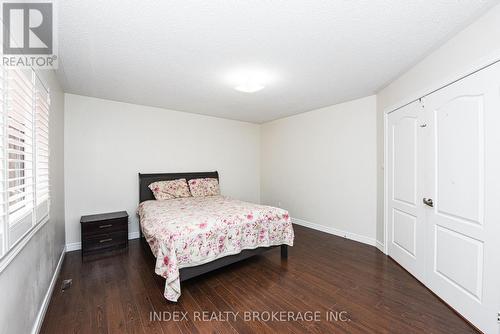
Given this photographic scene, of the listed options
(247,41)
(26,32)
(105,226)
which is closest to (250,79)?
(247,41)

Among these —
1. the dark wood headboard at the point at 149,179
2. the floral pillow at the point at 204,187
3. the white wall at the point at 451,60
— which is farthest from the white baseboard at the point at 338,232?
the dark wood headboard at the point at 149,179

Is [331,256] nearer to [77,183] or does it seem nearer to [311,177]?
[311,177]

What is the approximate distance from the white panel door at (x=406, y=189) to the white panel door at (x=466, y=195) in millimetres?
153

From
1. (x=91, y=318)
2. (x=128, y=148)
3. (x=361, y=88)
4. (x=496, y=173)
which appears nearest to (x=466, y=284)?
(x=496, y=173)

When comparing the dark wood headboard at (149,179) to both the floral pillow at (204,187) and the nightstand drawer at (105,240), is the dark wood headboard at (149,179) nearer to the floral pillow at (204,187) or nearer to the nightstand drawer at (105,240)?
the floral pillow at (204,187)

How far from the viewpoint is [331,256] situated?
317 centimetres

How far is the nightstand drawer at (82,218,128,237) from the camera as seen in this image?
125 inches

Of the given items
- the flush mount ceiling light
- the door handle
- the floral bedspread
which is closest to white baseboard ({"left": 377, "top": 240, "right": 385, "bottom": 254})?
the door handle

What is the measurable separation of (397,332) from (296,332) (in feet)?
2.58

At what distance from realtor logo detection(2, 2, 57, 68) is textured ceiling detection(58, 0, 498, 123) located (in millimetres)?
100

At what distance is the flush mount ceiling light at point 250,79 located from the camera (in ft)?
8.83

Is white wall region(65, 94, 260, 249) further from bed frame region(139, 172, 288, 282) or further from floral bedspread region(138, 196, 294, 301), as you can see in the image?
floral bedspread region(138, 196, 294, 301)

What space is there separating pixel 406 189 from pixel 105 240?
166 inches

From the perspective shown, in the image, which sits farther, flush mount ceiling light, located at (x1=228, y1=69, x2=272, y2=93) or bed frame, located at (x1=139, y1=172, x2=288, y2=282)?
flush mount ceiling light, located at (x1=228, y1=69, x2=272, y2=93)
